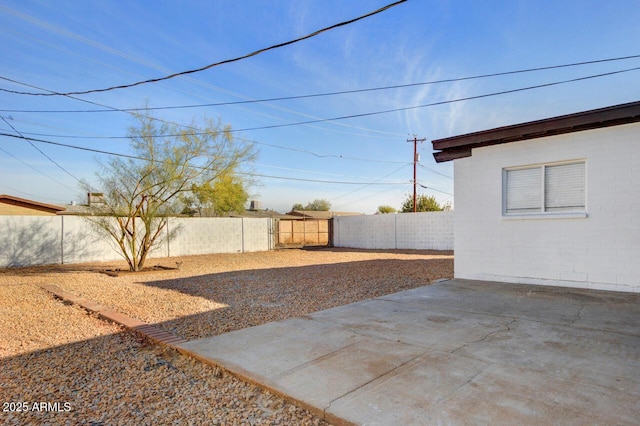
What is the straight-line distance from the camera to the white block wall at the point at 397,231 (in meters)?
18.4

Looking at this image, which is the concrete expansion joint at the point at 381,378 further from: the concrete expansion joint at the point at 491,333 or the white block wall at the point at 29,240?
the white block wall at the point at 29,240

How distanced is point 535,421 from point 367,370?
1248mm

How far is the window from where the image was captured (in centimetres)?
657

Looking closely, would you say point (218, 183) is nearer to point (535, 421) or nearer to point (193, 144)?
point (193, 144)

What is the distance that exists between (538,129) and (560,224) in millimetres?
1800

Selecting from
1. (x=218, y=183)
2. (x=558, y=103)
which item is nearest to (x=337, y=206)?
(x=218, y=183)

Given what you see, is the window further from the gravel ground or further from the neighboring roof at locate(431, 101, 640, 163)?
the gravel ground

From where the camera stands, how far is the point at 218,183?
19.6 meters

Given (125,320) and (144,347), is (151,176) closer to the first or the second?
(125,320)

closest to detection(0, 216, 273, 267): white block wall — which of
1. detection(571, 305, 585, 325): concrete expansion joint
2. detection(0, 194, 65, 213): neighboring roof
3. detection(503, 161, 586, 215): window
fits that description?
detection(0, 194, 65, 213): neighboring roof

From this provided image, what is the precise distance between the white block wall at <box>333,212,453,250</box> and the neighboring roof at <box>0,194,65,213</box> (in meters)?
17.2

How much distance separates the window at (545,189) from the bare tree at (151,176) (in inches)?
398

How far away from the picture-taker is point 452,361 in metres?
3.18

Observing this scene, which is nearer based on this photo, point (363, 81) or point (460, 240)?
point (460, 240)
